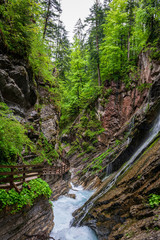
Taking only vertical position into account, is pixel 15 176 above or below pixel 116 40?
below

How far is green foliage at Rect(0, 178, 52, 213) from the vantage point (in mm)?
4867

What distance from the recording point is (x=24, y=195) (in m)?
5.70

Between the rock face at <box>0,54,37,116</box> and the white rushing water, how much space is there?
7845mm

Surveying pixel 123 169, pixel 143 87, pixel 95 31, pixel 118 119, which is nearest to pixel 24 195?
pixel 123 169

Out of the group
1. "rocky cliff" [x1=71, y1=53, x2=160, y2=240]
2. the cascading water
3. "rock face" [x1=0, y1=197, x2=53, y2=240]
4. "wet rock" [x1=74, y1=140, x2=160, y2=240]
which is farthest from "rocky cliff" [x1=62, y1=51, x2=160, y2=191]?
"rock face" [x1=0, y1=197, x2=53, y2=240]

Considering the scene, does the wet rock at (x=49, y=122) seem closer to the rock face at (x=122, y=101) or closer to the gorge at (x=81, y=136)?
the gorge at (x=81, y=136)

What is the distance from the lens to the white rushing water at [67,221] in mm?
7039

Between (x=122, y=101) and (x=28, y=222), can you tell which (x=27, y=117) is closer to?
(x=28, y=222)

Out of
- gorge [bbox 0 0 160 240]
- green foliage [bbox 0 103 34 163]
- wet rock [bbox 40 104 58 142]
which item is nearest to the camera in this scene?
gorge [bbox 0 0 160 240]

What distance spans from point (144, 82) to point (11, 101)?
48.3ft

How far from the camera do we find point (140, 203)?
5270mm

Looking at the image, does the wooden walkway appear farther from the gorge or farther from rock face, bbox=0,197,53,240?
rock face, bbox=0,197,53,240

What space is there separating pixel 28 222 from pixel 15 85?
812 cm

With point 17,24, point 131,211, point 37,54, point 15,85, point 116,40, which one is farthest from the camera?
point 116,40
